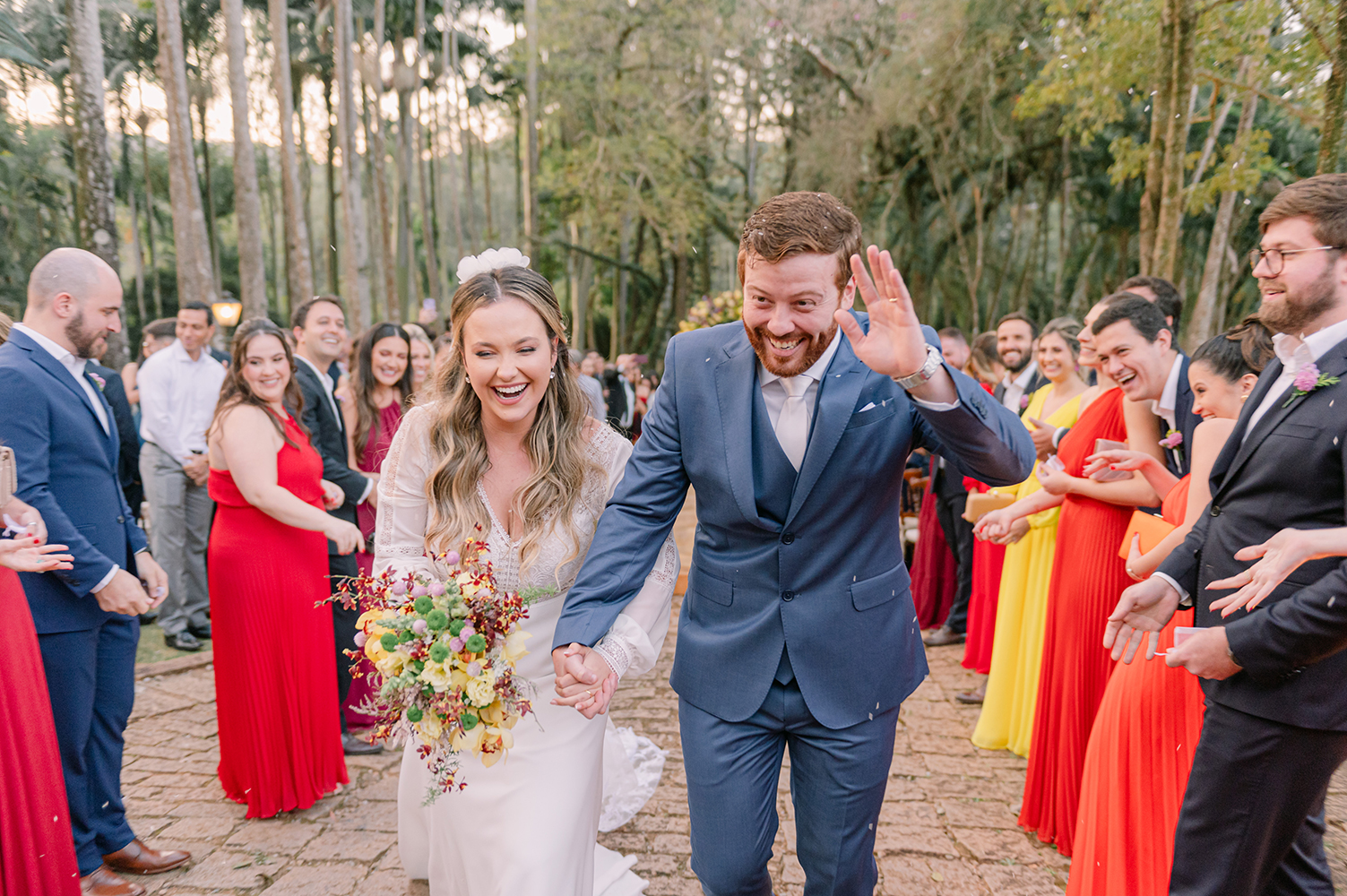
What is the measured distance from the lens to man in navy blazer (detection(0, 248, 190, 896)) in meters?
3.01

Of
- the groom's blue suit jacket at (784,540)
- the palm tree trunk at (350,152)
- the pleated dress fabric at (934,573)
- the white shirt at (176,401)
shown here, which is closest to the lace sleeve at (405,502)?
the groom's blue suit jacket at (784,540)

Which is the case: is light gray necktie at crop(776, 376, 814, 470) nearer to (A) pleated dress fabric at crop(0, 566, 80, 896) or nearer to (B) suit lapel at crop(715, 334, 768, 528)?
(B) suit lapel at crop(715, 334, 768, 528)

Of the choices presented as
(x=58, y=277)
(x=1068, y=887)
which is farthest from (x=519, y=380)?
(x=1068, y=887)

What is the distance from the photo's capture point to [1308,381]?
2.00 metres

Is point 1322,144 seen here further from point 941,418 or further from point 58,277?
point 58,277

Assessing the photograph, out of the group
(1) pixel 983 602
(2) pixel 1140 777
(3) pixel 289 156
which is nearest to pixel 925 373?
(2) pixel 1140 777

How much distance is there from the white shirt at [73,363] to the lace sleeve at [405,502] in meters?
1.43

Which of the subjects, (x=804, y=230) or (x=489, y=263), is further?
(x=489, y=263)

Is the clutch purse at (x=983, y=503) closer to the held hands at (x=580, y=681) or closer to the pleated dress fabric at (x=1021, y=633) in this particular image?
the pleated dress fabric at (x=1021, y=633)

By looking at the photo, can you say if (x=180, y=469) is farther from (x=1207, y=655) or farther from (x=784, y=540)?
(x=1207, y=655)

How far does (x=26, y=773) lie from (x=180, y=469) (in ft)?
14.7

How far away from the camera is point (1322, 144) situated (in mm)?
4789

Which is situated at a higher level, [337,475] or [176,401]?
[176,401]

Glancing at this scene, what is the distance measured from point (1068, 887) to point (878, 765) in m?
1.20
